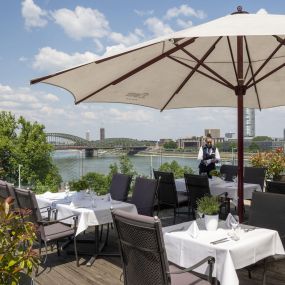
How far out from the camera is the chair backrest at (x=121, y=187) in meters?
6.31

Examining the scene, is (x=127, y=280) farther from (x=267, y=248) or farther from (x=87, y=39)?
(x=87, y=39)

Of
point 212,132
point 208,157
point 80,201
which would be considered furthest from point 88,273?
point 212,132

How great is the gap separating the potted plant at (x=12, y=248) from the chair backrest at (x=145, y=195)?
3.41 meters

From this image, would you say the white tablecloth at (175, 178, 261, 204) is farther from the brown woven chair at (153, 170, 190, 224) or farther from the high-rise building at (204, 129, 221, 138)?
the high-rise building at (204, 129, 221, 138)

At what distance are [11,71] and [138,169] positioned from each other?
4639 mm

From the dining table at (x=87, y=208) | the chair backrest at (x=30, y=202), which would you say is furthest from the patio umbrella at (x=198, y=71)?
the dining table at (x=87, y=208)

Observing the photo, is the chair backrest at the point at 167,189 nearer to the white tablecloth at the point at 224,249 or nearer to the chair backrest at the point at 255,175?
the chair backrest at the point at 255,175

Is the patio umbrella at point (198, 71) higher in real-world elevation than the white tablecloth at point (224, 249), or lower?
higher

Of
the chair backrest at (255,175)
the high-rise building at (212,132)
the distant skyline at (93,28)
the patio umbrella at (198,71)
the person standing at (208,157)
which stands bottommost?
the chair backrest at (255,175)

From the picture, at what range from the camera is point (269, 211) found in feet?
13.3

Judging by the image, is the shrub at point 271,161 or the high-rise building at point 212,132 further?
the high-rise building at point 212,132

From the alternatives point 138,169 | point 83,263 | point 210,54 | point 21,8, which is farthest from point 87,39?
point 83,263

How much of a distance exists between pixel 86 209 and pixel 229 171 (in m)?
4.25

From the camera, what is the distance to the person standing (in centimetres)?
852
